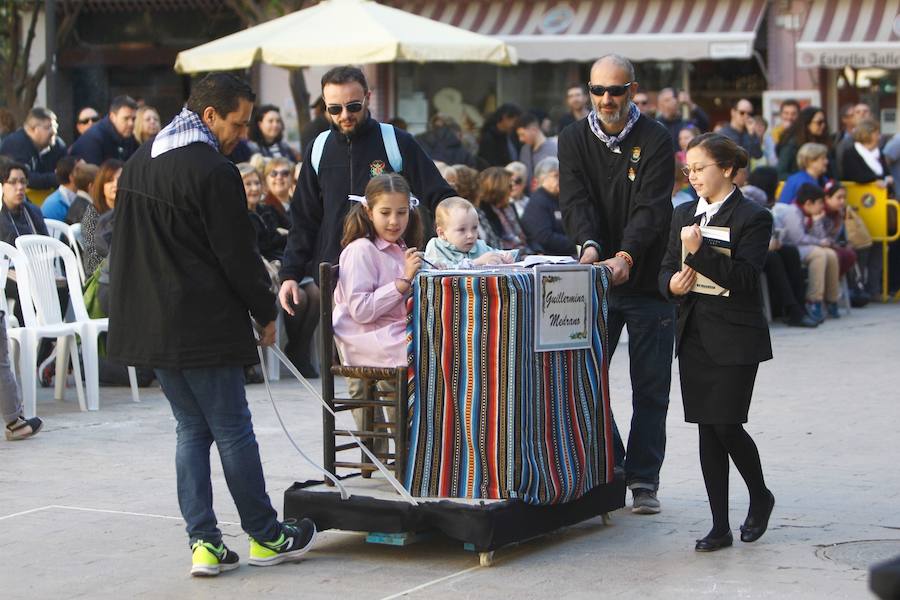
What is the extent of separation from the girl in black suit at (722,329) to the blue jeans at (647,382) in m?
0.60

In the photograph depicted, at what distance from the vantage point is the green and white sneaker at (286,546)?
6.24 m

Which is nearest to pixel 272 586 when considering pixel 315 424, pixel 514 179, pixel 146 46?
pixel 315 424

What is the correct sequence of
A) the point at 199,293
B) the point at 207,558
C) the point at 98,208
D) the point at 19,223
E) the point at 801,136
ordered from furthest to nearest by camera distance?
the point at 801,136 < the point at 98,208 < the point at 19,223 < the point at 207,558 < the point at 199,293

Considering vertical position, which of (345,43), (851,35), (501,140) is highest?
(851,35)

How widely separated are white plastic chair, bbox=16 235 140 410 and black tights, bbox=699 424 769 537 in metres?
5.14

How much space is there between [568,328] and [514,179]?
814 centimetres

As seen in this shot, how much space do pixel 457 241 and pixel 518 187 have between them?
7.79m

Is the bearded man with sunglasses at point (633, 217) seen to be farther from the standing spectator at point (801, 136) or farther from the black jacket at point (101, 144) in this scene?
the standing spectator at point (801, 136)

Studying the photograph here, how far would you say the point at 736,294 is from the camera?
253 inches

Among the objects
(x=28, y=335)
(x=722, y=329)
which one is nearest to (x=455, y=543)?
(x=722, y=329)

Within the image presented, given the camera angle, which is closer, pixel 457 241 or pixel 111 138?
pixel 457 241

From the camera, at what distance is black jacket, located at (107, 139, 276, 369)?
5.88 m

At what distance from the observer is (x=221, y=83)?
603 centimetres

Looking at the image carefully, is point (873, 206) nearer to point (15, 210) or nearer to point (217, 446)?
point (15, 210)
